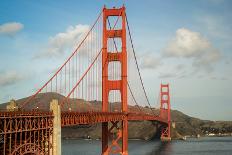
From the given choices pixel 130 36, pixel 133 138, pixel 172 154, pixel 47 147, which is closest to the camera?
pixel 47 147

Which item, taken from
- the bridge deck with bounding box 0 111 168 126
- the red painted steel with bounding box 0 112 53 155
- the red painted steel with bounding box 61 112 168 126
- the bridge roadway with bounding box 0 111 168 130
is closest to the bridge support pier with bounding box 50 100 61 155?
the red painted steel with bounding box 0 112 53 155

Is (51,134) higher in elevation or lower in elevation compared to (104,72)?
lower

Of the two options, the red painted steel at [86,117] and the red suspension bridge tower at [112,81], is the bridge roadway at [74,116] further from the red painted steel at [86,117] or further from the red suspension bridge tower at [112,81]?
the red suspension bridge tower at [112,81]

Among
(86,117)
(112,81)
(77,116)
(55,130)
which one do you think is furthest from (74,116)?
(112,81)

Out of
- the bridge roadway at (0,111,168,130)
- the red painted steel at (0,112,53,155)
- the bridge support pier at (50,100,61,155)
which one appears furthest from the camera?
the bridge support pier at (50,100,61,155)

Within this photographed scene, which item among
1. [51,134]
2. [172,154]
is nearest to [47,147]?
[51,134]

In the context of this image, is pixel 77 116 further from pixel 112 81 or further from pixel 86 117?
pixel 112 81

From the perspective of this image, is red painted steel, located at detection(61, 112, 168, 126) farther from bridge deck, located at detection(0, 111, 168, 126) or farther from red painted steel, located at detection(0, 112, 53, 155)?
red painted steel, located at detection(0, 112, 53, 155)

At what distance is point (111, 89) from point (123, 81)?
2365 mm

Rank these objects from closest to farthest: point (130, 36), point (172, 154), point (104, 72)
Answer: point (104, 72) → point (130, 36) → point (172, 154)

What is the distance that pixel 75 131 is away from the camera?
179 m

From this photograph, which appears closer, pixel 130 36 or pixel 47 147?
pixel 47 147

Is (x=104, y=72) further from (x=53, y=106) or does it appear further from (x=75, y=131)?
(x=75, y=131)

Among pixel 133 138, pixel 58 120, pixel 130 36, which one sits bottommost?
pixel 133 138
